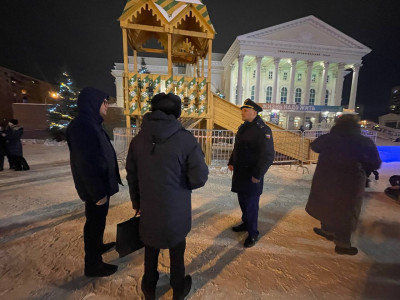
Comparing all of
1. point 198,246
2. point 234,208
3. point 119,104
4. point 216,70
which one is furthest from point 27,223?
point 216,70

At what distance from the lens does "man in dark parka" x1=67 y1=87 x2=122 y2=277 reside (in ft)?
6.21

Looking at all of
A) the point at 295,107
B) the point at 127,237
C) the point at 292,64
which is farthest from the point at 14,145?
the point at 292,64

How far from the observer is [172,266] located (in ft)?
6.05

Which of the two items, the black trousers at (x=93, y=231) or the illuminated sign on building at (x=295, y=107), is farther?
the illuminated sign on building at (x=295, y=107)

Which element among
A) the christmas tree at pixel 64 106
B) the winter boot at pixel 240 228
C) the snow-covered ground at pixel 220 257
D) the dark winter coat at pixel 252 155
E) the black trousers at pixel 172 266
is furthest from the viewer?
the christmas tree at pixel 64 106

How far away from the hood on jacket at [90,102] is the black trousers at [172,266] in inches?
56.2

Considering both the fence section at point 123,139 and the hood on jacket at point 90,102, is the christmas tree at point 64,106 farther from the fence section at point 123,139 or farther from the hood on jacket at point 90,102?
the hood on jacket at point 90,102

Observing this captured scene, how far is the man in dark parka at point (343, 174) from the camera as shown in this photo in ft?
8.40

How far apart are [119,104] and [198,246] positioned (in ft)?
102

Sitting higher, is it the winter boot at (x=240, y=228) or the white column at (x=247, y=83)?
the white column at (x=247, y=83)

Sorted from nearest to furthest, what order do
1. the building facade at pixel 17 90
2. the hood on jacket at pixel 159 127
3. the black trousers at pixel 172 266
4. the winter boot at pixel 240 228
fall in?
the hood on jacket at pixel 159 127, the black trousers at pixel 172 266, the winter boot at pixel 240 228, the building facade at pixel 17 90

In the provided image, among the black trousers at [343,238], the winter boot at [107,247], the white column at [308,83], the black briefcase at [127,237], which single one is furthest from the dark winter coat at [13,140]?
the white column at [308,83]

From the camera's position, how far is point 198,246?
2.80 m

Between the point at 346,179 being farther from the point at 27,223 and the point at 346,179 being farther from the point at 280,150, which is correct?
the point at 280,150
